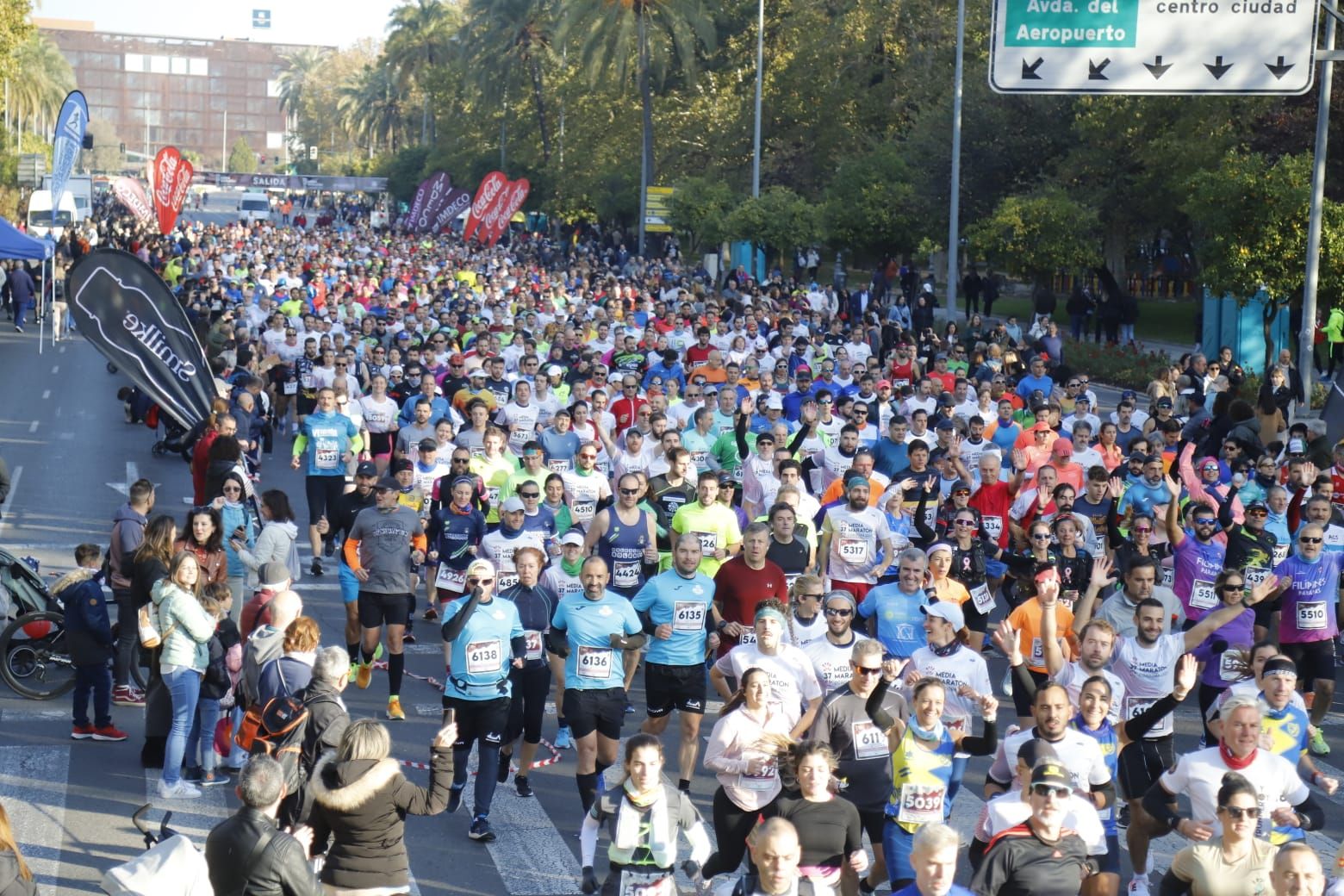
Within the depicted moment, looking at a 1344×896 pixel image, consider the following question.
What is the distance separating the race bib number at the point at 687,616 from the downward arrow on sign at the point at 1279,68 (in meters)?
11.9

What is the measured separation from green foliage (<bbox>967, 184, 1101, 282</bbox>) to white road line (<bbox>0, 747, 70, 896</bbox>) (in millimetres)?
24924

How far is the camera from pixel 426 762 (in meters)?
10.6

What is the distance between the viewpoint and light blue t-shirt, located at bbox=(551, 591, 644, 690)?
9.53 m

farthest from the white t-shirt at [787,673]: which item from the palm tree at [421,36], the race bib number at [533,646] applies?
the palm tree at [421,36]

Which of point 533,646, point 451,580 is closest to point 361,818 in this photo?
point 533,646

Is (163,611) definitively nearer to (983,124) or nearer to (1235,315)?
(1235,315)

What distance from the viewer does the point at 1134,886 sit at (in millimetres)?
8445

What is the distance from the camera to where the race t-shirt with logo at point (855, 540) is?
40.9 ft

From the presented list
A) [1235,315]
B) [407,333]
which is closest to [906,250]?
[1235,315]

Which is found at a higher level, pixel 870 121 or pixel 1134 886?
pixel 870 121

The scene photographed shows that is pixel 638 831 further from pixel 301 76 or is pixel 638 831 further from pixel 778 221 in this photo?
pixel 301 76

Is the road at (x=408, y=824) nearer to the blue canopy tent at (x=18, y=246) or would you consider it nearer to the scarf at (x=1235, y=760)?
the scarf at (x=1235, y=760)

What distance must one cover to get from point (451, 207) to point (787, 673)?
40717 millimetres

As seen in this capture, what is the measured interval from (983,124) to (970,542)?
31086mm
